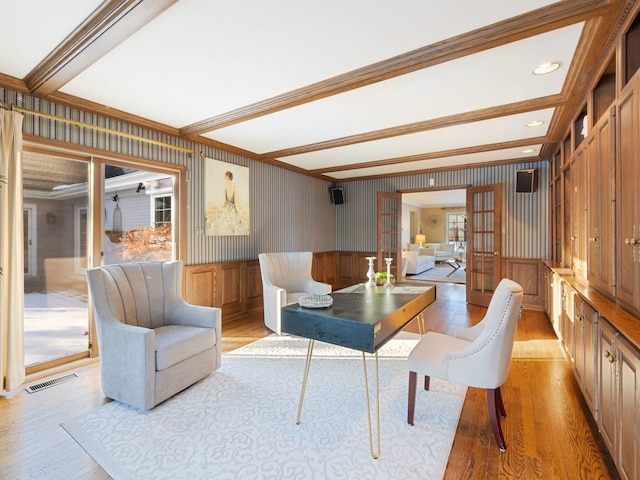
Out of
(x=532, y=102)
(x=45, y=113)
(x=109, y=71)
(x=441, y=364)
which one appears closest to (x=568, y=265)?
(x=532, y=102)

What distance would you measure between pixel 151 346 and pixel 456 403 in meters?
2.27

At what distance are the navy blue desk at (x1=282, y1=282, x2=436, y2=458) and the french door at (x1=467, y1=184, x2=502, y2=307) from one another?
11.6 ft

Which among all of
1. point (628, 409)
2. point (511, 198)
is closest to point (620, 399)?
point (628, 409)

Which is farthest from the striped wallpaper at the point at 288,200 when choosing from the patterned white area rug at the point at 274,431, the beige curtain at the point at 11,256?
the patterned white area rug at the point at 274,431

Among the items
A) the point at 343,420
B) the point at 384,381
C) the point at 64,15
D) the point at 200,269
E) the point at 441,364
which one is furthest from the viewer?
the point at 200,269

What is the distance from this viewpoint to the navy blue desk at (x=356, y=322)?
1823 millimetres

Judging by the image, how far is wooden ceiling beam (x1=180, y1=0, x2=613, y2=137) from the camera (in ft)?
5.84

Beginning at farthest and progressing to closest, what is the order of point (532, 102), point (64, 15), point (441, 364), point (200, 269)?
point (200, 269) < point (532, 102) < point (441, 364) < point (64, 15)

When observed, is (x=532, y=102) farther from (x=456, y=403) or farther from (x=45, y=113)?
(x=45, y=113)

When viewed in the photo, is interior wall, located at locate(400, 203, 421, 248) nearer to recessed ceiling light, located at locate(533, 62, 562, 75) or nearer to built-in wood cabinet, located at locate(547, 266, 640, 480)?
recessed ceiling light, located at locate(533, 62, 562, 75)

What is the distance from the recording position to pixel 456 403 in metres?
2.40

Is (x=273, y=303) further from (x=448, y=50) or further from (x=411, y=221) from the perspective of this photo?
(x=411, y=221)

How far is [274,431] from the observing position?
6.72 feet

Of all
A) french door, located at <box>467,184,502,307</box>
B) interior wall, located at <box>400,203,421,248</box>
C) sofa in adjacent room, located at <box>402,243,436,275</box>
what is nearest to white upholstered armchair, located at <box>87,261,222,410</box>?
french door, located at <box>467,184,502,307</box>
